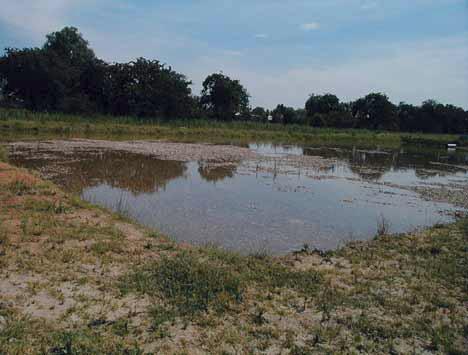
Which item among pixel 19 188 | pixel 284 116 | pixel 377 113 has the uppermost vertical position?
pixel 377 113

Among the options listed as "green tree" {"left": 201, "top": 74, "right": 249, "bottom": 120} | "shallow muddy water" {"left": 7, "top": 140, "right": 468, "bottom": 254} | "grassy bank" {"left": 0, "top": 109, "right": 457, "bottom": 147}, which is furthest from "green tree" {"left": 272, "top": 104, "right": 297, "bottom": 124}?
"shallow muddy water" {"left": 7, "top": 140, "right": 468, "bottom": 254}

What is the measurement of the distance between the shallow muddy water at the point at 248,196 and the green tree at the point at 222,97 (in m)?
37.5

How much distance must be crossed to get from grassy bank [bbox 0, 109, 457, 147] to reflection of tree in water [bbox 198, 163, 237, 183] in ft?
49.5

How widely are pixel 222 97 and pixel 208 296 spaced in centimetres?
5173

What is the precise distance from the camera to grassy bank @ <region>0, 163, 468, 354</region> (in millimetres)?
3066

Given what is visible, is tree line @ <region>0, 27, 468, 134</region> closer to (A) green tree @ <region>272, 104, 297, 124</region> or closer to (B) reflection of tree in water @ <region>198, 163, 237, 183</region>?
(A) green tree @ <region>272, 104, 297, 124</region>

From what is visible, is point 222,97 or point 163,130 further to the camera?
point 222,97

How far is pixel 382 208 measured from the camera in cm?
1002

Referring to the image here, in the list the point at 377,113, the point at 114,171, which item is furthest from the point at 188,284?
the point at 377,113

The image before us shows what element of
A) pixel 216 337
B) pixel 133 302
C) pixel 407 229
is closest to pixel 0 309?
pixel 133 302

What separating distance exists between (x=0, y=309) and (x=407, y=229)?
7.71 m

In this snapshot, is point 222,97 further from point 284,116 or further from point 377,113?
point 377,113

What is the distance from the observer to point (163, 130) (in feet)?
112

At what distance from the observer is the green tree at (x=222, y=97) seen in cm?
5350
